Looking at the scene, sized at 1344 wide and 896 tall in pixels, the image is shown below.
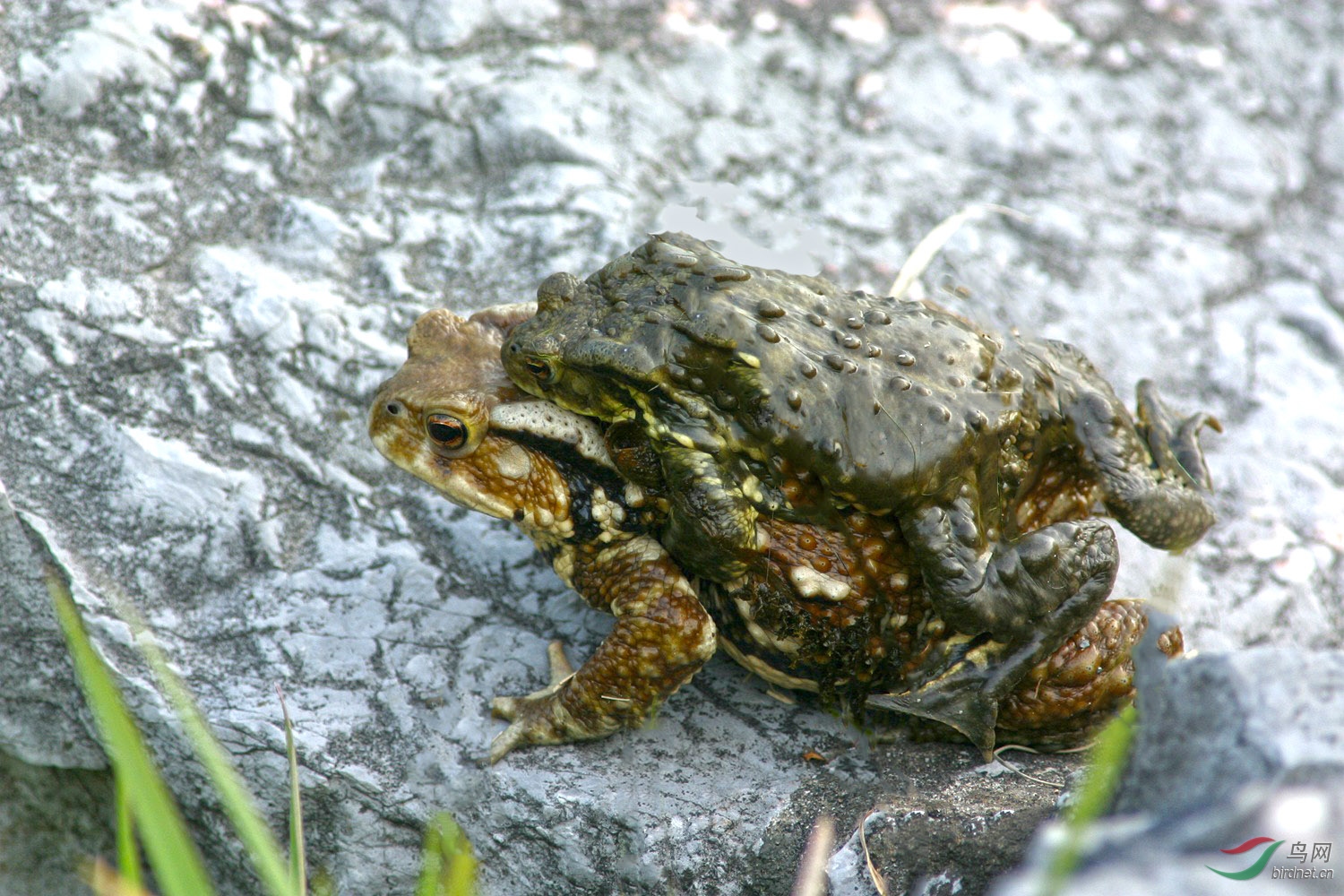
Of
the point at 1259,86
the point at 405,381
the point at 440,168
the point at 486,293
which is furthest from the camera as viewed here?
the point at 1259,86

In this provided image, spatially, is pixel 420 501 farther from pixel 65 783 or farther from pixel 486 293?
pixel 65 783

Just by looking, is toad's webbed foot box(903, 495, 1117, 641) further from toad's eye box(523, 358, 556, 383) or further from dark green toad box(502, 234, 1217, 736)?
toad's eye box(523, 358, 556, 383)

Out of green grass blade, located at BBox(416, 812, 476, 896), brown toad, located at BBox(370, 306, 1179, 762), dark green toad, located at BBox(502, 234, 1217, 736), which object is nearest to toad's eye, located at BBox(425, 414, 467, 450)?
brown toad, located at BBox(370, 306, 1179, 762)

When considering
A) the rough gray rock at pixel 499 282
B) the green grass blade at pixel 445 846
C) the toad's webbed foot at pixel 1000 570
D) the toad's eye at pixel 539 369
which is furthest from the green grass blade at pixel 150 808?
the toad's webbed foot at pixel 1000 570

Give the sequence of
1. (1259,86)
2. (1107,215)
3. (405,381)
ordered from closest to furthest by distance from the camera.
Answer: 1. (405,381)
2. (1107,215)
3. (1259,86)

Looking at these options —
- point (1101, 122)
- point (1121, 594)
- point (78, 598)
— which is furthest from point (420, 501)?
point (1101, 122)

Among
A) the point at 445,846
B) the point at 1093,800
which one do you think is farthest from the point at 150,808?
the point at 1093,800

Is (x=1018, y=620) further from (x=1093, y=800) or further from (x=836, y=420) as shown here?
(x=1093, y=800)
